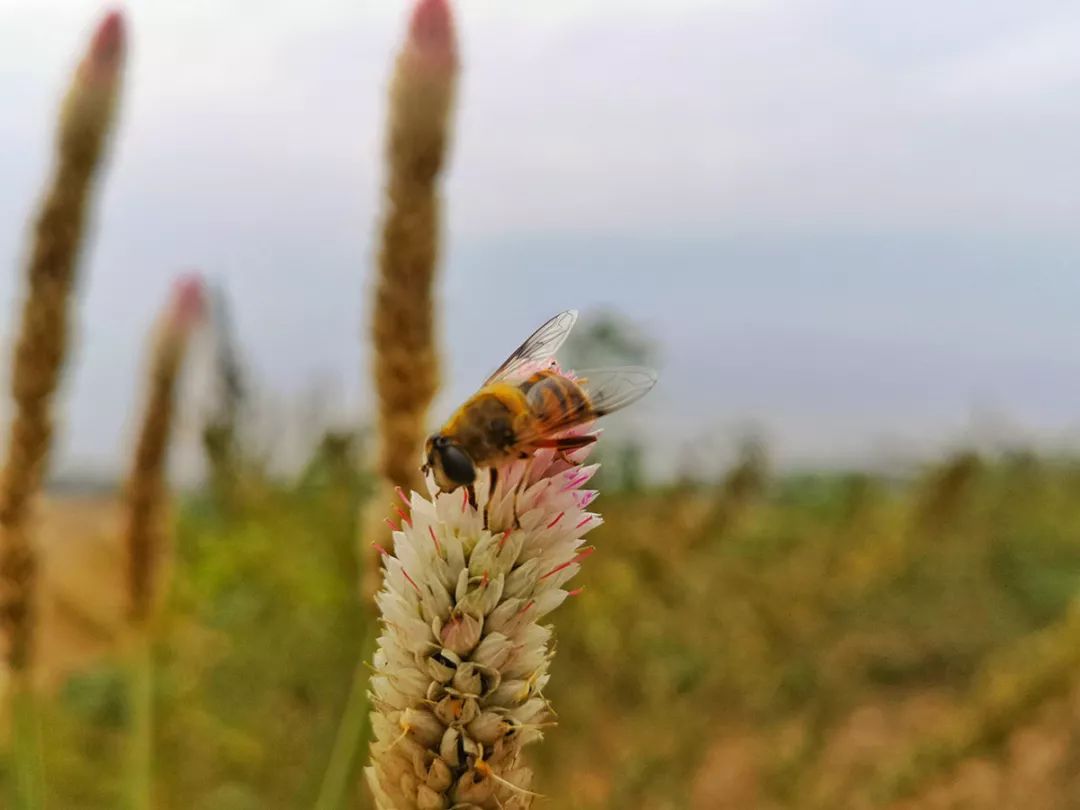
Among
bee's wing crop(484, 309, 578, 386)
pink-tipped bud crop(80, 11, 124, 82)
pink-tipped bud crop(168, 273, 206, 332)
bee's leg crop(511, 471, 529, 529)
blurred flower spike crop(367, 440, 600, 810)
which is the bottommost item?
blurred flower spike crop(367, 440, 600, 810)

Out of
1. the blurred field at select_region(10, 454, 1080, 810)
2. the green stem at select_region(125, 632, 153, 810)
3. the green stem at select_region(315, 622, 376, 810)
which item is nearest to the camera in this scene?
the green stem at select_region(315, 622, 376, 810)

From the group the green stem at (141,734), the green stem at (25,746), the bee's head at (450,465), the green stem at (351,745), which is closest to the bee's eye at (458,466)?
the bee's head at (450,465)

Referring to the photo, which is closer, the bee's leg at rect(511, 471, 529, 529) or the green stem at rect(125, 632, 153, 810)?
the bee's leg at rect(511, 471, 529, 529)

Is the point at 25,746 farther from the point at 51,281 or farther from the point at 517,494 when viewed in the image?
the point at 517,494

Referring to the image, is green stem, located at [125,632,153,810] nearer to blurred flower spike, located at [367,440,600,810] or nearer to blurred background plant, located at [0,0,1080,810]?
blurred background plant, located at [0,0,1080,810]

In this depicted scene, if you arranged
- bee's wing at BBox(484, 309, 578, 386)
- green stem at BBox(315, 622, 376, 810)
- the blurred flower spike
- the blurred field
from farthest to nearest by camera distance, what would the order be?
the blurred field < green stem at BBox(315, 622, 376, 810) < bee's wing at BBox(484, 309, 578, 386) < the blurred flower spike

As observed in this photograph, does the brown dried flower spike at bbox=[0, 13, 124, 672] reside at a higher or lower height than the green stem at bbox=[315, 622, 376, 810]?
higher

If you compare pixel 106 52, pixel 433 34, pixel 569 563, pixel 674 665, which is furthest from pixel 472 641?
pixel 674 665

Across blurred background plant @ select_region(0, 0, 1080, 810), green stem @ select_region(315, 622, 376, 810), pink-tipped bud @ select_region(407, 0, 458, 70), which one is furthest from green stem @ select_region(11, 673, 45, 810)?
pink-tipped bud @ select_region(407, 0, 458, 70)
